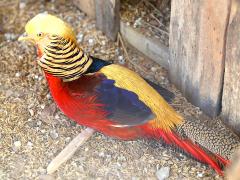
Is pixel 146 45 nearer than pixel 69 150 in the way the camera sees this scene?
No

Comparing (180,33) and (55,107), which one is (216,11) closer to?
(180,33)

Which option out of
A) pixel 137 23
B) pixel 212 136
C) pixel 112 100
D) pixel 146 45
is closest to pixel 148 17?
pixel 137 23

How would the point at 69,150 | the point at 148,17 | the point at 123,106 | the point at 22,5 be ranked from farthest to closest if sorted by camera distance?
the point at 22,5 < the point at 148,17 < the point at 69,150 < the point at 123,106

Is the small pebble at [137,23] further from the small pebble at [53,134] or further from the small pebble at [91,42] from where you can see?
the small pebble at [53,134]

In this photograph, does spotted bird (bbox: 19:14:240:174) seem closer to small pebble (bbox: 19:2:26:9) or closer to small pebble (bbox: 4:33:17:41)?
small pebble (bbox: 4:33:17:41)

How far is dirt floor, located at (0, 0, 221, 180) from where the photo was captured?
319 centimetres

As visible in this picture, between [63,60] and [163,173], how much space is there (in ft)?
2.68

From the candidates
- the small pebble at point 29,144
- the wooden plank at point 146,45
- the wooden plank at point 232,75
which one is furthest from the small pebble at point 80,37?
the wooden plank at point 232,75

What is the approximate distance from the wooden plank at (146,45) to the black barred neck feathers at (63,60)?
0.63 m

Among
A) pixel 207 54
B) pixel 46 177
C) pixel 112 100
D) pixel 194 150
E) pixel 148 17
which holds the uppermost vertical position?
pixel 207 54

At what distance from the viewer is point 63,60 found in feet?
10.1

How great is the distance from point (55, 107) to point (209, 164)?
1025 millimetres

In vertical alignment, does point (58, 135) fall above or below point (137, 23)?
below

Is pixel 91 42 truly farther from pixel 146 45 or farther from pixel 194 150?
pixel 194 150
